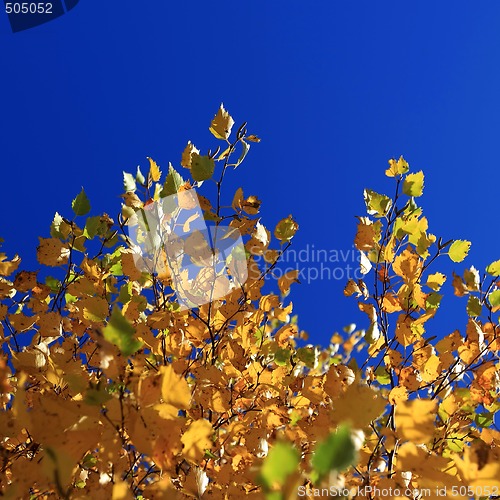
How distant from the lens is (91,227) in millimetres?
1805

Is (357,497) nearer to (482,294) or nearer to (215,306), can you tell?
(215,306)

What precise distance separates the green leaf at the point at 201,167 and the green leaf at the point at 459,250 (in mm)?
970

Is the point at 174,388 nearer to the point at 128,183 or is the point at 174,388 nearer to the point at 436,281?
the point at 128,183

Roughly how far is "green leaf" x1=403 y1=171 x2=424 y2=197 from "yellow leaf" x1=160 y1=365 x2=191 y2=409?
4.65ft

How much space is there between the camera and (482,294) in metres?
1.81

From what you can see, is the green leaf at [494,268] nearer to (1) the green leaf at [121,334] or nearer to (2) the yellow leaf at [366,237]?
(2) the yellow leaf at [366,237]

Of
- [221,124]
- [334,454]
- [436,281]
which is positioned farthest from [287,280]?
[334,454]

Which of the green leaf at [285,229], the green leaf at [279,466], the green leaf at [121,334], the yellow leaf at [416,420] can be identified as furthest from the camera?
the green leaf at [285,229]

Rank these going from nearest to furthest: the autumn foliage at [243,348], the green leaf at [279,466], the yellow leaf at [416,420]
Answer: the green leaf at [279,466], the yellow leaf at [416,420], the autumn foliage at [243,348]

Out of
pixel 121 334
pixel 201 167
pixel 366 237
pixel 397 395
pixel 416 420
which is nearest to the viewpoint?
pixel 121 334

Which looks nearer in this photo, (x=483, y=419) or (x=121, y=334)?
(x=121, y=334)

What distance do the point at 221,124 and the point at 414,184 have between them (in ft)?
2.62

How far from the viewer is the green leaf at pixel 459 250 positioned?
1753 millimetres

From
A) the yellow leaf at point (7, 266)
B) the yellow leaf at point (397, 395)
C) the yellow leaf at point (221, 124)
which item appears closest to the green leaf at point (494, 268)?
the yellow leaf at point (397, 395)
